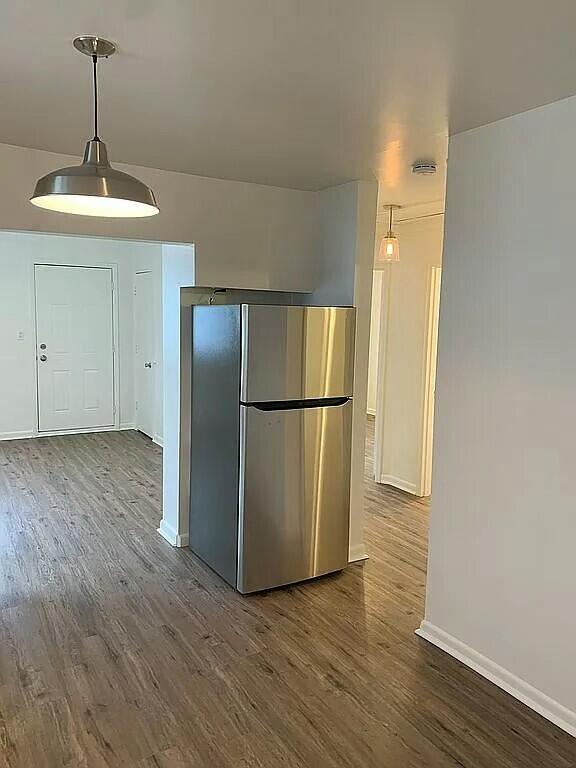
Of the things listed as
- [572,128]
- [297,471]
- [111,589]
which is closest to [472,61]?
[572,128]

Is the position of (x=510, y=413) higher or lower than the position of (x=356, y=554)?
higher

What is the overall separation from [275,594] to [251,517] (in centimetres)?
48

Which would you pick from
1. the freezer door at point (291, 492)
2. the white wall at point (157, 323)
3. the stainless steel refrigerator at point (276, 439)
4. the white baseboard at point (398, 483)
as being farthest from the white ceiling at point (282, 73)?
the white wall at point (157, 323)

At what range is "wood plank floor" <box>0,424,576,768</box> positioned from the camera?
7.21 ft

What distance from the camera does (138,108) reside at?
92.9 inches

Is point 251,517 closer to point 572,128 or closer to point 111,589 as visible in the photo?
point 111,589

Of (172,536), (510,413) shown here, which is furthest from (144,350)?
(510,413)

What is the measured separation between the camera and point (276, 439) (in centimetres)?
331

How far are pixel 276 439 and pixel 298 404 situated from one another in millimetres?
241

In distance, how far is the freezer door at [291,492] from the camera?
3.29 meters

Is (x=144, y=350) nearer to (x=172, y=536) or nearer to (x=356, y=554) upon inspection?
(x=172, y=536)

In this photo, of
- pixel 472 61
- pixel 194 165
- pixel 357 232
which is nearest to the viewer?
pixel 472 61

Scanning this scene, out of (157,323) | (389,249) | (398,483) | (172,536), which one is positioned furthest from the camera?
(157,323)

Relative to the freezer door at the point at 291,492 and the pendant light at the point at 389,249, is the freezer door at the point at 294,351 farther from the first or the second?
the pendant light at the point at 389,249
